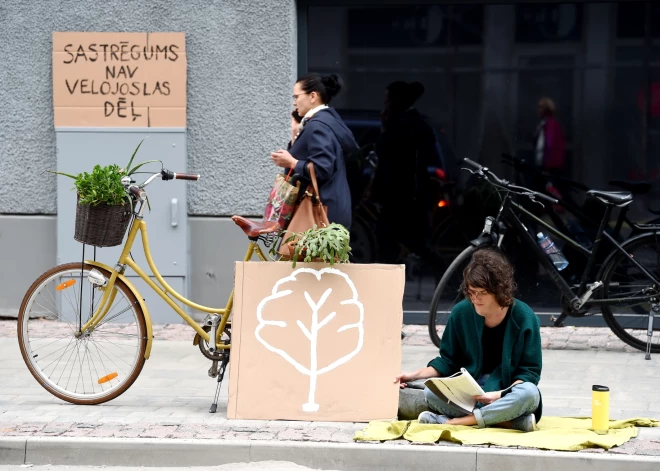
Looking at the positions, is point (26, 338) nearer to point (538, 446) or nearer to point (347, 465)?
point (347, 465)

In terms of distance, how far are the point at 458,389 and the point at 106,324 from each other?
6.64 ft

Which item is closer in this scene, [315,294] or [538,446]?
[538,446]

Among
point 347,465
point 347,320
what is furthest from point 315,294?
point 347,465

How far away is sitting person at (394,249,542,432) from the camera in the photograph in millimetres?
5375

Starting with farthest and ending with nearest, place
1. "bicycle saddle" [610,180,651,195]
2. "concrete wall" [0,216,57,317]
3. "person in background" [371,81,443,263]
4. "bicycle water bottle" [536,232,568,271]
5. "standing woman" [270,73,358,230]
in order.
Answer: "concrete wall" [0,216,57,317] < "person in background" [371,81,443,263] < "bicycle saddle" [610,180,651,195] < "bicycle water bottle" [536,232,568,271] < "standing woman" [270,73,358,230]

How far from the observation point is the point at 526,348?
5441 millimetres

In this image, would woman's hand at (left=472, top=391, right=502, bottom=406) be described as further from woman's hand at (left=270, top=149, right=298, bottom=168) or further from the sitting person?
woman's hand at (left=270, top=149, right=298, bottom=168)

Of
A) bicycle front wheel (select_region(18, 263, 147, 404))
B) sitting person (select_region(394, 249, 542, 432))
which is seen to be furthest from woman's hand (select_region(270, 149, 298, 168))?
sitting person (select_region(394, 249, 542, 432))

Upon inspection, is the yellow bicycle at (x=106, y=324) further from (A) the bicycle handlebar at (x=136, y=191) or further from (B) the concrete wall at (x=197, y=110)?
(B) the concrete wall at (x=197, y=110)

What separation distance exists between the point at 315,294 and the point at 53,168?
164 inches

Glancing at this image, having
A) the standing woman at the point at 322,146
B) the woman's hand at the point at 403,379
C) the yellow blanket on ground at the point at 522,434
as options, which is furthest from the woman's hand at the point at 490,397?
the standing woman at the point at 322,146

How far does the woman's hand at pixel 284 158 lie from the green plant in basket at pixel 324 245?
2.57ft

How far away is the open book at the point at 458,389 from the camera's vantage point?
5379 mm

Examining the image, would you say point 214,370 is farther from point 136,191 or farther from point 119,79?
point 119,79
